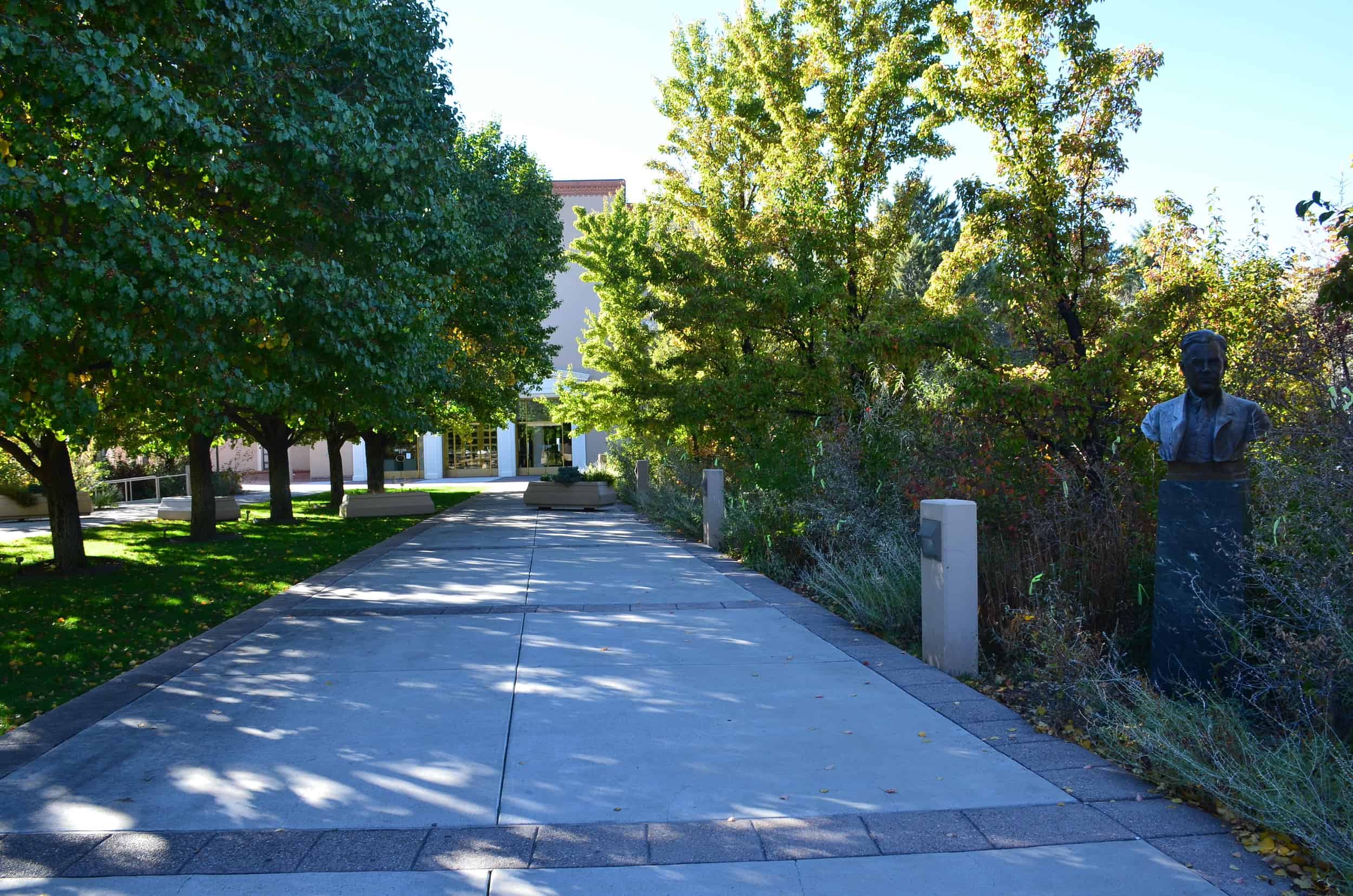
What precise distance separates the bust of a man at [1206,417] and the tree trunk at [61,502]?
489 inches

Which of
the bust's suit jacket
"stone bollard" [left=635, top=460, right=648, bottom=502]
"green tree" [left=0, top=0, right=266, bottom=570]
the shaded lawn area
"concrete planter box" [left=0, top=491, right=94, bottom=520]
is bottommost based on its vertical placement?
the shaded lawn area

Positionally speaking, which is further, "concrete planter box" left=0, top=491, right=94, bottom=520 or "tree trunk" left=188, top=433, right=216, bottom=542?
"concrete planter box" left=0, top=491, right=94, bottom=520

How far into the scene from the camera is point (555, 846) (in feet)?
12.6

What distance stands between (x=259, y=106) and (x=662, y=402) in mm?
12805

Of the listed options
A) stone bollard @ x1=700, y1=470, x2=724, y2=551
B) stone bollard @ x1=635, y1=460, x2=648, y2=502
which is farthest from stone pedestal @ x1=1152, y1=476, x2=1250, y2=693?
stone bollard @ x1=635, y1=460, x2=648, y2=502

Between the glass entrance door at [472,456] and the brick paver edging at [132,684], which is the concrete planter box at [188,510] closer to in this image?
the brick paver edging at [132,684]

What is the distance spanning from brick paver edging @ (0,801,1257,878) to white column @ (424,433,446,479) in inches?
1877

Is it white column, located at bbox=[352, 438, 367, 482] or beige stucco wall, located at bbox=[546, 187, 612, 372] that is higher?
beige stucco wall, located at bbox=[546, 187, 612, 372]

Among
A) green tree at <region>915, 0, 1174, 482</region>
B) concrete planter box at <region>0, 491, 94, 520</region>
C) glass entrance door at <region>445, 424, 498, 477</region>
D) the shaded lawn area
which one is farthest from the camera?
glass entrance door at <region>445, 424, 498, 477</region>

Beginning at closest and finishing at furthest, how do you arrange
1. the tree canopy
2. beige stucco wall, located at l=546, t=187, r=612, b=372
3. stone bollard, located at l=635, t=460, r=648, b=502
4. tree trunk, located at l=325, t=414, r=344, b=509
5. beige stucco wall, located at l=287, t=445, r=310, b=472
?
the tree canopy, tree trunk, located at l=325, t=414, r=344, b=509, stone bollard, located at l=635, t=460, r=648, b=502, beige stucco wall, located at l=546, t=187, r=612, b=372, beige stucco wall, located at l=287, t=445, r=310, b=472

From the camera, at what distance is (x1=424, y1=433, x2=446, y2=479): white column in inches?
1991

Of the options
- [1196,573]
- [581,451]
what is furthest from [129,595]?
[581,451]

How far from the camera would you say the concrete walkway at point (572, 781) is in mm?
3584

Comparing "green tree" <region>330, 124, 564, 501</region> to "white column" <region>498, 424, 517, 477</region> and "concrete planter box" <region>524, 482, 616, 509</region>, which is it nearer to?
"concrete planter box" <region>524, 482, 616, 509</region>
